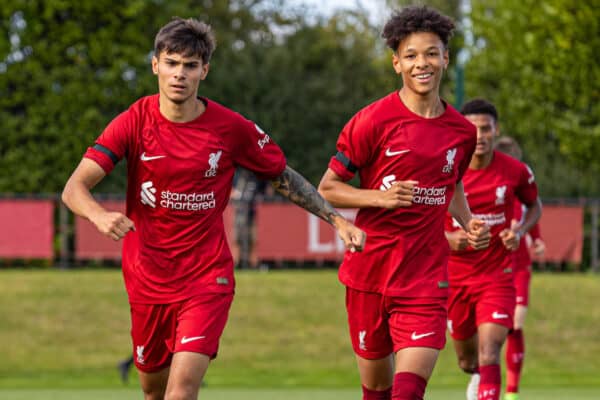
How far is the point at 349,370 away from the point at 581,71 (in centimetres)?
1222

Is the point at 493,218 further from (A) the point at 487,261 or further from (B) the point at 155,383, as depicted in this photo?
(B) the point at 155,383

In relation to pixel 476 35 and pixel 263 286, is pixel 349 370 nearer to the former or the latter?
pixel 263 286

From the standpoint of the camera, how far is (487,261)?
9164 mm

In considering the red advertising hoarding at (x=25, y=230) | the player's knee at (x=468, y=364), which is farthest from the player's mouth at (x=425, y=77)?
the red advertising hoarding at (x=25, y=230)

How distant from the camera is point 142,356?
22.2 feet

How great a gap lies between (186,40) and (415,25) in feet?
4.46

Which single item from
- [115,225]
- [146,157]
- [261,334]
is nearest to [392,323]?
[146,157]

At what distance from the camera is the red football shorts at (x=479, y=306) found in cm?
909

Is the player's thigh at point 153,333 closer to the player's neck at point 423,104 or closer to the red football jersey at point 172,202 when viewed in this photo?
the red football jersey at point 172,202

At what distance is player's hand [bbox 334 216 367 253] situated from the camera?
6438mm

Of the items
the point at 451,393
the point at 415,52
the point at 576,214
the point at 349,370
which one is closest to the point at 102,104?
the point at 576,214

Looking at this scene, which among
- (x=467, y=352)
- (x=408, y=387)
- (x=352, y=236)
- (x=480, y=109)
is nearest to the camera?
(x=352, y=236)

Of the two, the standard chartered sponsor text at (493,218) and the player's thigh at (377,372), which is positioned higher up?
the standard chartered sponsor text at (493,218)

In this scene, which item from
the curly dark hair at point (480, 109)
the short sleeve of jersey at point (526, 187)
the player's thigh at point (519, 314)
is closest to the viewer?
the curly dark hair at point (480, 109)
